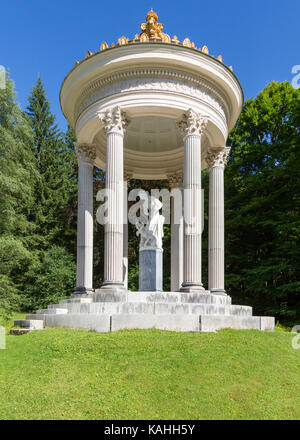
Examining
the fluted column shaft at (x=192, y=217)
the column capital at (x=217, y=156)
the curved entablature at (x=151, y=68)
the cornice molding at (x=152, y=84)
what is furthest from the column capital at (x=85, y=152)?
the column capital at (x=217, y=156)

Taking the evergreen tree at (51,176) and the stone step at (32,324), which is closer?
the stone step at (32,324)

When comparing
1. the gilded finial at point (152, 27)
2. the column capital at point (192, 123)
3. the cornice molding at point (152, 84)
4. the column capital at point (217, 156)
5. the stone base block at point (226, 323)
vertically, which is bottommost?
the stone base block at point (226, 323)

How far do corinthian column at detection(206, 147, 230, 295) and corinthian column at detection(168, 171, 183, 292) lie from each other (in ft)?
12.2

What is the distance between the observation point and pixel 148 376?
1052 cm

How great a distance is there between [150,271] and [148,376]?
9390 mm

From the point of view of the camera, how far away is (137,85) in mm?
19609

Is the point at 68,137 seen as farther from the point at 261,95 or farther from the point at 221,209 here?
the point at 221,209

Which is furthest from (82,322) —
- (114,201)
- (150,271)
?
(114,201)

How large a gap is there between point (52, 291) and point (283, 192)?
69.5ft

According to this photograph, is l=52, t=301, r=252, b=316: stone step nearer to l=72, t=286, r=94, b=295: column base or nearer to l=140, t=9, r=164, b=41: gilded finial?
l=72, t=286, r=94, b=295: column base

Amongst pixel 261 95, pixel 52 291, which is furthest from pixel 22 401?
pixel 261 95

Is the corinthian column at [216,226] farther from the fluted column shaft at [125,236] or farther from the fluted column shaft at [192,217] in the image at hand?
the fluted column shaft at [125,236]

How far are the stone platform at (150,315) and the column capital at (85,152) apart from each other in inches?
333

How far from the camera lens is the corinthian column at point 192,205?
18562 millimetres
